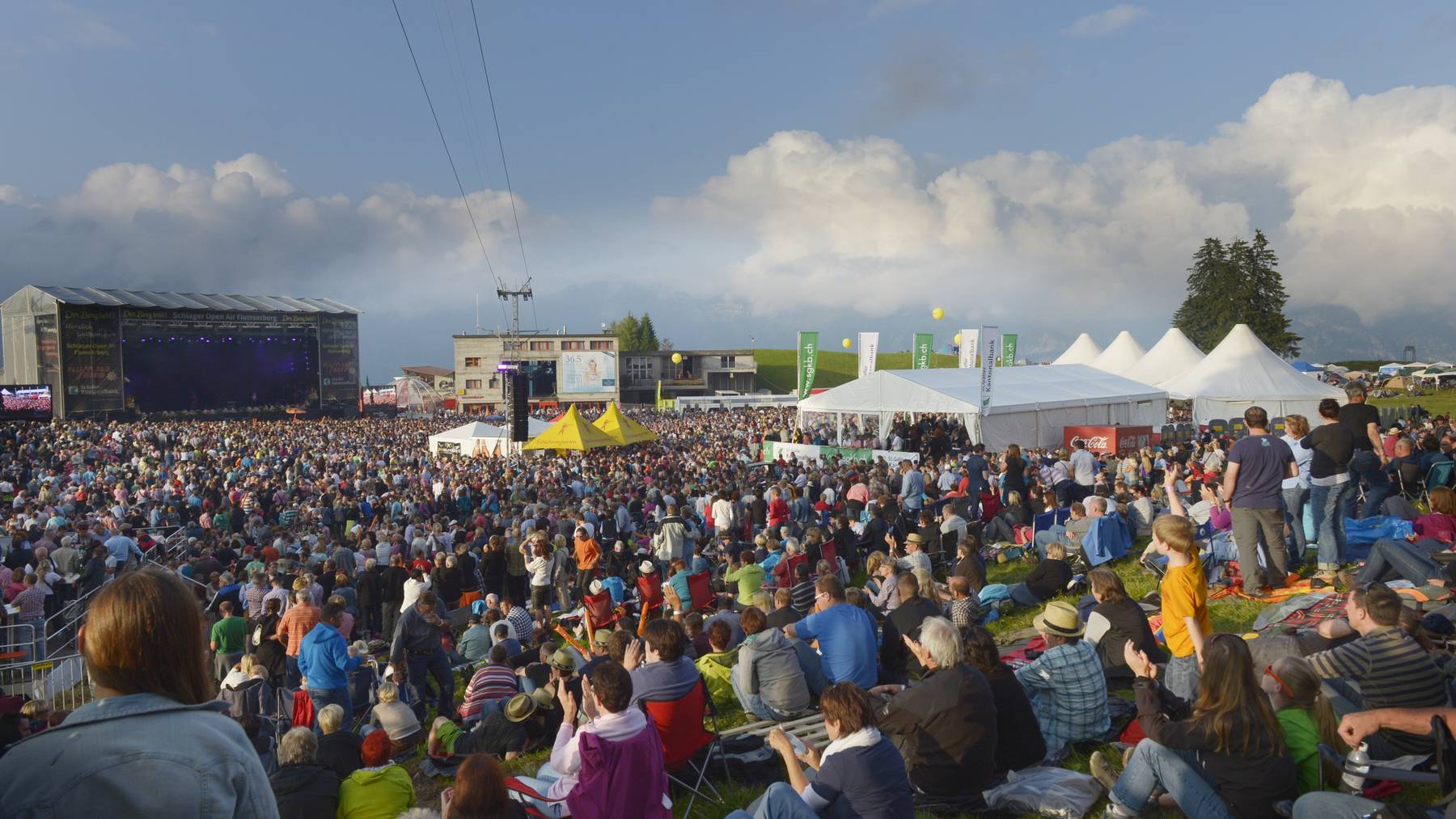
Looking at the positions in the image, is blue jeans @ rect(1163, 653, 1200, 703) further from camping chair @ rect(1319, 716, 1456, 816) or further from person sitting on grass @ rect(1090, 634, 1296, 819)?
camping chair @ rect(1319, 716, 1456, 816)

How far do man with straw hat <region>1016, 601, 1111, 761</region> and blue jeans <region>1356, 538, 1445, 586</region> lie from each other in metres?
3.01

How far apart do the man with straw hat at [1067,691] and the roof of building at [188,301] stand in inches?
2111

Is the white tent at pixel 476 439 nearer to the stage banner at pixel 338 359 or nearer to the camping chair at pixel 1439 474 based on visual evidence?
the camping chair at pixel 1439 474

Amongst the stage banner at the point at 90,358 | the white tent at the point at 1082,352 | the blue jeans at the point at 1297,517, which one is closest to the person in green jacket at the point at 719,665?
the blue jeans at the point at 1297,517

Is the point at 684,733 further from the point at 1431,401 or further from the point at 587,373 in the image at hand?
the point at 587,373

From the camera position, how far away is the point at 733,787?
4887mm

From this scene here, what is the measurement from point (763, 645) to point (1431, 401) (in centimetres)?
4987

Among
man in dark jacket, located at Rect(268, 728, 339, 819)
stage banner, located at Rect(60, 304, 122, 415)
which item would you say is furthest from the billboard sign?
man in dark jacket, located at Rect(268, 728, 339, 819)

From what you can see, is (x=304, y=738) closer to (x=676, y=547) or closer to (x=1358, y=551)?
(x=676, y=547)

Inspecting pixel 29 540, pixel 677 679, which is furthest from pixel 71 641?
pixel 677 679

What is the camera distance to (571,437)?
2544cm

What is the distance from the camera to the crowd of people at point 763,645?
3.18 meters

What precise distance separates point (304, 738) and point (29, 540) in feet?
41.1

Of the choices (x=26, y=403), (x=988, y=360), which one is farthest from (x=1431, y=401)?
(x=26, y=403)
